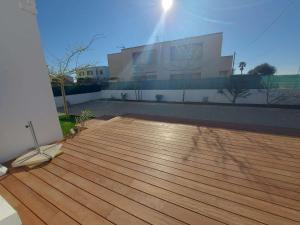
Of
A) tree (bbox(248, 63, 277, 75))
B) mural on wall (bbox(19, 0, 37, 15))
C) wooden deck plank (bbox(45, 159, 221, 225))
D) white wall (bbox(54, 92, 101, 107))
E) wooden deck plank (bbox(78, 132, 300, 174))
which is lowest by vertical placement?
white wall (bbox(54, 92, 101, 107))

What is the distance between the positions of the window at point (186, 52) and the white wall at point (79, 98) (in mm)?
6984

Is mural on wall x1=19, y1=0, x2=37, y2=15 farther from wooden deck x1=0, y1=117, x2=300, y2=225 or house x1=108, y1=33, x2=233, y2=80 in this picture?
house x1=108, y1=33, x2=233, y2=80

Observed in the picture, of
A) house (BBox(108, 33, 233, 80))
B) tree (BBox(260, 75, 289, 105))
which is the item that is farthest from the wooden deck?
Answer: house (BBox(108, 33, 233, 80))

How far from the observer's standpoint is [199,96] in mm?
8664

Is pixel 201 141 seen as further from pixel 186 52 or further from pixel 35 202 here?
pixel 186 52

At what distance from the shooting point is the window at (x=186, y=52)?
1134cm

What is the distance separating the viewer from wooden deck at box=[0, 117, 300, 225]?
123 centimetres

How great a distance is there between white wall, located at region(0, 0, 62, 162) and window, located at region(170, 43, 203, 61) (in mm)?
10885

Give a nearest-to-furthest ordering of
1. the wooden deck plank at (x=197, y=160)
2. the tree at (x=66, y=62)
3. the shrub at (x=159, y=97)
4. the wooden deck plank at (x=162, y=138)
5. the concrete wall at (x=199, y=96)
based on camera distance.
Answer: the wooden deck plank at (x=197, y=160)
the wooden deck plank at (x=162, y=138)
the tree at (x=66, y=62)
the concrete wall at (x=199, y=96)
the shrub at (x=159, y=97)

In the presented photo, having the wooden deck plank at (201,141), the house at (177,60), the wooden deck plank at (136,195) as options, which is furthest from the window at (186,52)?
the wooden deck plank at (136,195)

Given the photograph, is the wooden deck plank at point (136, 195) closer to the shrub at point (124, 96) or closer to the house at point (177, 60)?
the shrub at point (124, 96)

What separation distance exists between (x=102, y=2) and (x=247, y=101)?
24.4 ft

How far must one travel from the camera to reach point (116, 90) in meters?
11.7

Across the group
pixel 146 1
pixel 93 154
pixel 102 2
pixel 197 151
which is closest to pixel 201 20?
pixel 146 1
